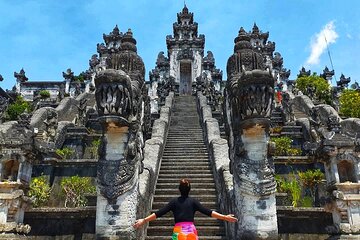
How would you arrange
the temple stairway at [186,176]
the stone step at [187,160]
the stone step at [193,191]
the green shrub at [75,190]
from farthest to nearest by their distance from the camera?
the stone step at [187,160] < the green shrub at [75,190] < the stone step at [193,191] < the temple stairway at [186,176]

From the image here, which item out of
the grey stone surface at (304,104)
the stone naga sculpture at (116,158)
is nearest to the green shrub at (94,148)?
the stone naga sculpture at (116,158)

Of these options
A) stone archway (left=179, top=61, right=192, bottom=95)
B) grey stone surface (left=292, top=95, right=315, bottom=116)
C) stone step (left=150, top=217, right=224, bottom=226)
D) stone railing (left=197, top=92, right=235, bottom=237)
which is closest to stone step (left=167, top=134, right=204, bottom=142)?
stone railing (left=197, top=92, right=235, bottom=237)

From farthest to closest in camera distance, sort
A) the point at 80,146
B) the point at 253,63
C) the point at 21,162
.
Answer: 1. the point at 80,146
2. the point at 21,162
3. the point at 253,63

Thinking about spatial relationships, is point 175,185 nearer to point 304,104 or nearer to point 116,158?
point 116,158

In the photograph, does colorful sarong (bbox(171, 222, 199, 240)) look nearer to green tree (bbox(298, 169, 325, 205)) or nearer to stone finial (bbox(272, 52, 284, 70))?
green tree (bbox(298, 169, 325, 205))

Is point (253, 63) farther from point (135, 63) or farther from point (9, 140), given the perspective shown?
point (9, 140)

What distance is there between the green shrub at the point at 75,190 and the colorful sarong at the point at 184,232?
5396mm

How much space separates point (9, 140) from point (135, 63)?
3.21 m

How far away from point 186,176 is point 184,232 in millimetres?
5191

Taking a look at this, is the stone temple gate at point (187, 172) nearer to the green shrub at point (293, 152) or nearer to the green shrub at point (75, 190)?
the green shrub at point (75, 190)

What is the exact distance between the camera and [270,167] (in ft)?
19.4

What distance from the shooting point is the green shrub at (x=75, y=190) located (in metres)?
9.33

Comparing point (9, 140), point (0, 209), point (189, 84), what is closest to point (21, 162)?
point (9, 140)

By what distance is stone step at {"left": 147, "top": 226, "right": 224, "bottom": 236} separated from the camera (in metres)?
7.27
